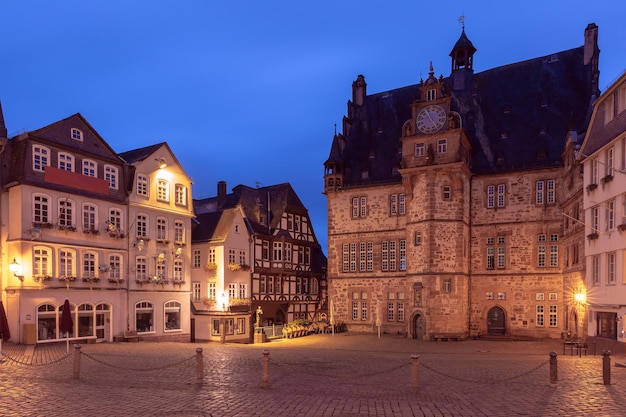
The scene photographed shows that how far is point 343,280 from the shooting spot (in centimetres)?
4184

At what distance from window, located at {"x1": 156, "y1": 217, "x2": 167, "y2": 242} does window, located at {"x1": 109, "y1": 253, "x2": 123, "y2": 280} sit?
3.06 meters

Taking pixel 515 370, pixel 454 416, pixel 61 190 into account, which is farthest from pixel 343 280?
pixel 454 416

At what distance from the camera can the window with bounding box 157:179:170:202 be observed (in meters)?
33.6

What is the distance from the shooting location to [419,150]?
36.8 m

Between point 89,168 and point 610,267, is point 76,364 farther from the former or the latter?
point 610,267

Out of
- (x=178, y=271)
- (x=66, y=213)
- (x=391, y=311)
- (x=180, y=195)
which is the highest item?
(x=180, y=195)

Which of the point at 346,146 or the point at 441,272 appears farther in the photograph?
Answer: the point at 346,146

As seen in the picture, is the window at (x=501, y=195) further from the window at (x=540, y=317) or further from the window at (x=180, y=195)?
the window at (x=180, y=195)

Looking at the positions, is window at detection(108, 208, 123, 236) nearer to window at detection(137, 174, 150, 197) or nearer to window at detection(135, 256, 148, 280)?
window at detection(137, 174, 150, 197)

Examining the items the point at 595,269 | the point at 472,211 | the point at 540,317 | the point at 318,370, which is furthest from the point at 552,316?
the point at 318,370

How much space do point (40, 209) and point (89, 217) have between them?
2.85 m

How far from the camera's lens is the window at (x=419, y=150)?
36.7 m

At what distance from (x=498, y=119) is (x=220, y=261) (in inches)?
886

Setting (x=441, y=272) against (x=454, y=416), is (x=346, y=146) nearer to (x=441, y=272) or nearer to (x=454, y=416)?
(x=441, y=272)
